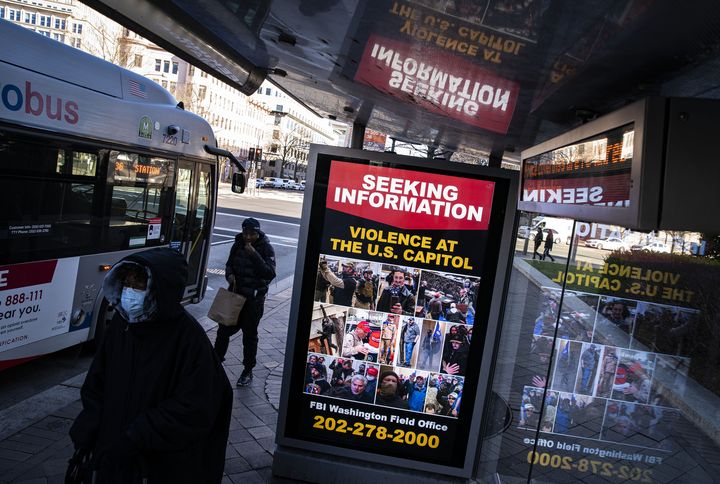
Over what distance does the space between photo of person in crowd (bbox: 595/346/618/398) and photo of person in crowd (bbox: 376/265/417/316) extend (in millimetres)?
1562

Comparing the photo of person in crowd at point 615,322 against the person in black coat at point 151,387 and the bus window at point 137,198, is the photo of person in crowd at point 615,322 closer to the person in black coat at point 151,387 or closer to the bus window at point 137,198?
the person in black coat at point 151,387

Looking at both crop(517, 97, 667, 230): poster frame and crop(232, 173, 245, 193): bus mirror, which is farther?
crop(232, 173, 245, 193): bus mirror

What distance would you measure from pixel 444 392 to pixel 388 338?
22.2 inches

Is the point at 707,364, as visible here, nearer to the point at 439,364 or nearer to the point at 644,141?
the point at 439,364

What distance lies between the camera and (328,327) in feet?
13.4

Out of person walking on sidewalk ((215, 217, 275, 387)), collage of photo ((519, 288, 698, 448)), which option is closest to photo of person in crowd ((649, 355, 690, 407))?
collage of photo ((519, 288, 698, 448))

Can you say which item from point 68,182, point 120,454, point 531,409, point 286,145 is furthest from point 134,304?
point 286,145

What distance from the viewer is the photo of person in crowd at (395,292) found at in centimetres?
399

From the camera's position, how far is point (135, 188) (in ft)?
25.3

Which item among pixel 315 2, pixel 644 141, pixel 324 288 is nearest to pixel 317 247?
pixel 324 288

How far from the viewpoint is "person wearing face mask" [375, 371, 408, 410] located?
406 centimetres

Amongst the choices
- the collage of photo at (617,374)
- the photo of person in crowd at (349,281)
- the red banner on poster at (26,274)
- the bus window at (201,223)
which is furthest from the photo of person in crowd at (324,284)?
the bus window at (201,223)

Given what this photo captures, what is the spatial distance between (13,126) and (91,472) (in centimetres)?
421

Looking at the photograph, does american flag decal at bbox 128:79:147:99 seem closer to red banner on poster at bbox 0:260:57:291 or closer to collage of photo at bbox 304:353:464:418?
red banner on poster at bbox 0:260:57:291
